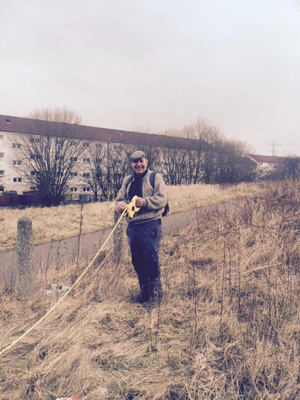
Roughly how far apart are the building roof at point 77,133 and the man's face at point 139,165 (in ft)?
107

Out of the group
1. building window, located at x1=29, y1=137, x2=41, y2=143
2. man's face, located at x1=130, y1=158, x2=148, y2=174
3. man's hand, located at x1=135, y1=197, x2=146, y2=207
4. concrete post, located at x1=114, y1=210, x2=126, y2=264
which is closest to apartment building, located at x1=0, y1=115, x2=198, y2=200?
building window, located at x1=29, y1=137, x2=41, y2=143

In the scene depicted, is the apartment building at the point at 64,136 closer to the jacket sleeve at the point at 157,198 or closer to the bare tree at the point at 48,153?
the bare tree at the point at 48,153

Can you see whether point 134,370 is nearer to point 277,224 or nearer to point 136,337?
point 136,337

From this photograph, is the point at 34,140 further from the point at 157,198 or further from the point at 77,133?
the point at 157,198

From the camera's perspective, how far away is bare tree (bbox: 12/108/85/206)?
3353 centimetres

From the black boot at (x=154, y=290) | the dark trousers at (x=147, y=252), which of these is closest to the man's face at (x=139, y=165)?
the dark trousers at (x=147, y=252)

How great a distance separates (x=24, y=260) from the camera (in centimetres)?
379

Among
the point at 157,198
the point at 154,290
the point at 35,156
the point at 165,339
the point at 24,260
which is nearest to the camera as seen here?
the point at 165,339

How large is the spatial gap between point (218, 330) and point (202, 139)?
1591 inches

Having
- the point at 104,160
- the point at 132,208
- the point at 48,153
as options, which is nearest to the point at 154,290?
the point at 132,208

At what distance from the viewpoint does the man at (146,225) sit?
3.52 m

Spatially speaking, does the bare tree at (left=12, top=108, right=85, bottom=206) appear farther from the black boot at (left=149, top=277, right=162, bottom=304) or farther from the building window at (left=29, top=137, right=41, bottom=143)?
the black boot at (left=149, top=277, right=162, bottom=304)

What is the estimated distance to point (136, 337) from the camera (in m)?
2.98

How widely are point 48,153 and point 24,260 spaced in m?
32.3
